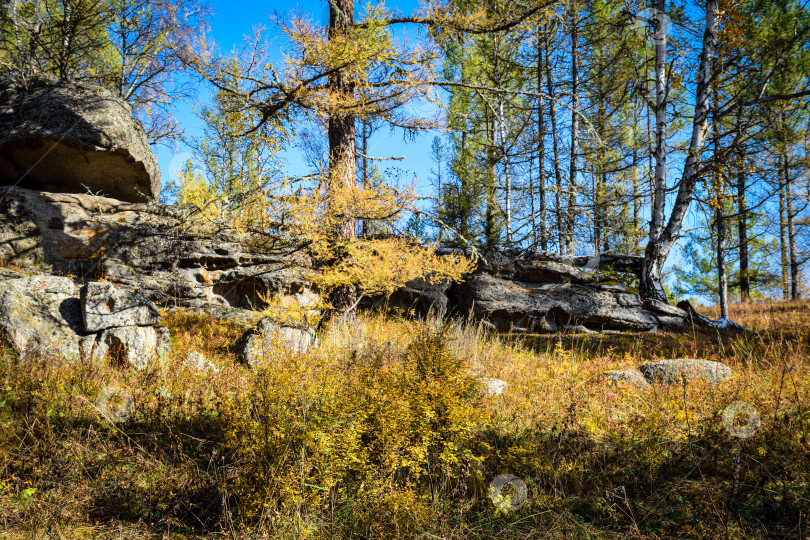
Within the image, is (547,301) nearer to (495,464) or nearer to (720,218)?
(720,218)

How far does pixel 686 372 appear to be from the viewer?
4742 millimetres

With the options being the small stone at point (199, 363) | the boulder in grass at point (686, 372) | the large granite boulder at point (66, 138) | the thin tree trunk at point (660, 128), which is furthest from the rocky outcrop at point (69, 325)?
the thin tree trunk at point (660, 128)

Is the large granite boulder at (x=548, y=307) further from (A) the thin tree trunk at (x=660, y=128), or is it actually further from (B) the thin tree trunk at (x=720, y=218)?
(B) the thin tree trunk at (x=720, y=218)

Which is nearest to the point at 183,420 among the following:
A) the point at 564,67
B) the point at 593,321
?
the point at 593,321

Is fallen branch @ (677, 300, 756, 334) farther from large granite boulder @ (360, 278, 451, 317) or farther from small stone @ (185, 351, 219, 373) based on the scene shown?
small stone @ (185, 351, 219, 373)

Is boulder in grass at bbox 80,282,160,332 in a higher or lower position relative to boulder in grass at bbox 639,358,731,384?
higher

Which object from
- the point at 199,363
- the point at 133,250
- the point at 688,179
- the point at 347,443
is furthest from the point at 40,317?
the point at 688,179

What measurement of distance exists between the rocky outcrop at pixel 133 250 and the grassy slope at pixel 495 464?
317 cm

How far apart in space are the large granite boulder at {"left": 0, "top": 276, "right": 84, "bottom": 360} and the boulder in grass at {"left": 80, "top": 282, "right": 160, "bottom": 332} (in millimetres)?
200

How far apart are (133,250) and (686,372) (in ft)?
28.5

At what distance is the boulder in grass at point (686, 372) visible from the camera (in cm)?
464

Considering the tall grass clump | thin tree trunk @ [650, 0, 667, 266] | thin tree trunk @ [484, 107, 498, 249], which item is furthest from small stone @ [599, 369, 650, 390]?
thin tree trunk @ [650, 0, 667, 266]

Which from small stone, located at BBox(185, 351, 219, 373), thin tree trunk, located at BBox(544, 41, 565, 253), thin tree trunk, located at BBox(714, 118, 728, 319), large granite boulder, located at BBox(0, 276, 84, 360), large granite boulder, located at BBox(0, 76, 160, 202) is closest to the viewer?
large granite boulder, located at BBox(0, 276, 84, 360)

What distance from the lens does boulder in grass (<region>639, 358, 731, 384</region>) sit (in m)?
4.64
